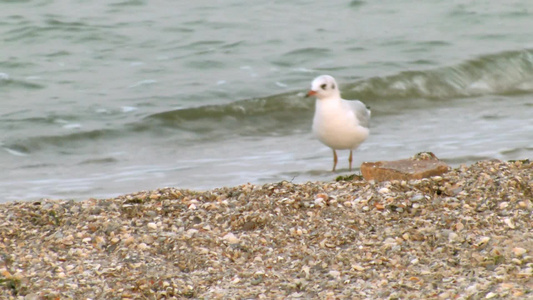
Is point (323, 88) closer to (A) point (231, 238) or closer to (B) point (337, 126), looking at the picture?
(B) point (337, 126)

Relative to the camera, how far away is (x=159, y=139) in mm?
8656

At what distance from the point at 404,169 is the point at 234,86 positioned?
5.13 meters

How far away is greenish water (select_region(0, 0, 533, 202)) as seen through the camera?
7547 millimetres

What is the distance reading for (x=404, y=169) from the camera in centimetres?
525

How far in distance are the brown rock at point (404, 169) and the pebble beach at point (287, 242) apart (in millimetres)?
117

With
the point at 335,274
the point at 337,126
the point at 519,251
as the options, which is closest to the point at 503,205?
the point at 519,251

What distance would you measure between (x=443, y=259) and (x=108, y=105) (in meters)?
6.06

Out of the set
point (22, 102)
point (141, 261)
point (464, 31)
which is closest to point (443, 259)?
point (141, 261)

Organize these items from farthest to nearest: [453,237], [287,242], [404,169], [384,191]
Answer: [404,169] → [384,191] → [287,242] → [453,237]

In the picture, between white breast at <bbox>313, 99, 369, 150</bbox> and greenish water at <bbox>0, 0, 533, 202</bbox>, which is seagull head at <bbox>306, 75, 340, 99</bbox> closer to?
white breast at <bbox>313, 99, 369, 150</bbox>

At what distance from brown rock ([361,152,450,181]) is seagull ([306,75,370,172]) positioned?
60.1 inches

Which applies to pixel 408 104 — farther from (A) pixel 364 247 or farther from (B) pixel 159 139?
(A) pixel 364 247

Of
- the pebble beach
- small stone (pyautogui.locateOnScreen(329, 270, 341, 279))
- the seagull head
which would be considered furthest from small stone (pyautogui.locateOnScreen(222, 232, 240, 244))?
the seagull head

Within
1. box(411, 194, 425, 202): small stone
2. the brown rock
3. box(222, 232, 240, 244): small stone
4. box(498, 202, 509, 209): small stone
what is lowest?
box(222, 232, 240, 244): small stone
